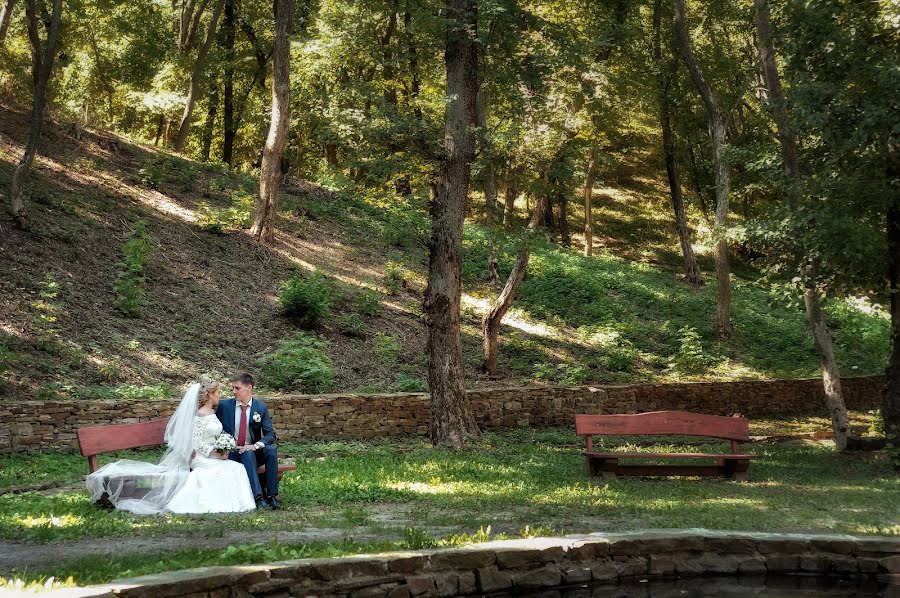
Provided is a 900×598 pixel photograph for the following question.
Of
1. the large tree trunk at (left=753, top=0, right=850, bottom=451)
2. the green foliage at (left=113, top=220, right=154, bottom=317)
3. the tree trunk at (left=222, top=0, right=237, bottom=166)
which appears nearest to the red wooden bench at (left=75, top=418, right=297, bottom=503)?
the green foliage at (left=113, top=220, right=154, bottom=317)

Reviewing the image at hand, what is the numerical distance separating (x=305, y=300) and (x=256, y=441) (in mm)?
9842

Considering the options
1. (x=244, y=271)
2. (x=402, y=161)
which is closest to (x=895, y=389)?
(x=402, y=161)

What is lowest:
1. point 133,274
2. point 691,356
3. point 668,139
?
point 691,356


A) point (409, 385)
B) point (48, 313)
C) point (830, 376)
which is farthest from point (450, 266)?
point (48, 313)

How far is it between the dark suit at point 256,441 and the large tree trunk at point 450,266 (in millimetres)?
4970

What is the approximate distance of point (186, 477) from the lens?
9.39 meters

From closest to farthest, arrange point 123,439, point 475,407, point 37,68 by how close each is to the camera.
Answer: point 123,439 → point 37,68 → point 475,407

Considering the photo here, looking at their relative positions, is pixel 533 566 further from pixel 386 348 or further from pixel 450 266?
pixel 386 348

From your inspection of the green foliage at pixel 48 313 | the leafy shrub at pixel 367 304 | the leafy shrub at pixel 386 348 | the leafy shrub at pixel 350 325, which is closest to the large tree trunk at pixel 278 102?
the leafy shrub at pixel 367 304

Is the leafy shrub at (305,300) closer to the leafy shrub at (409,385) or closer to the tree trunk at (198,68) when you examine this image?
the leafy shrub at (409,385)

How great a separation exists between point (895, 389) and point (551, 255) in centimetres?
1784

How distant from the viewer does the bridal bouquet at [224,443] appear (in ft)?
31.7

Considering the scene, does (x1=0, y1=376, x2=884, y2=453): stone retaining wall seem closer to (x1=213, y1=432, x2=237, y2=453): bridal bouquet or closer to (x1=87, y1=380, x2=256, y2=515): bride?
(x1=87, y1=380, x2=256, y2=515): bride

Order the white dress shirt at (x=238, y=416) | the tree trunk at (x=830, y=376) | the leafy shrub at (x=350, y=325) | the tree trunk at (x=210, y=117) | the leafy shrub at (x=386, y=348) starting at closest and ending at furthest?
1. the white dress shirt at (x=238, y=416)
2. the tree trunk at (x=830, y=376)
3. the leafy shrub at (x=386, y=348)
4. the leafy shrub at (x=350, y=325)
5. the tree trunk at (x=210, y=117)
